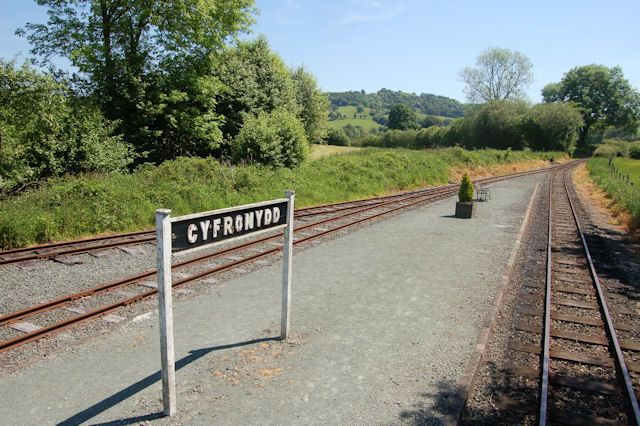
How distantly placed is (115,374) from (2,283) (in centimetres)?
436

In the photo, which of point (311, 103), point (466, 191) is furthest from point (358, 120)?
point (466, 191)

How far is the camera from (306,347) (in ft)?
18.8

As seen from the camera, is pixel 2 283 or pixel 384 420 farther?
pixel 2 283

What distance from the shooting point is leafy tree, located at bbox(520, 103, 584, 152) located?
6488 cm

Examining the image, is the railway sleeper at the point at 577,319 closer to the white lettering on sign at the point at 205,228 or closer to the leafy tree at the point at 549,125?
the white lettering on sign at the point at 205,228

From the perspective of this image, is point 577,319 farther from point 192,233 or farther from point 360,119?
point 360,119

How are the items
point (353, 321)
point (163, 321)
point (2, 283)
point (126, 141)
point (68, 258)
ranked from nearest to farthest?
1. point (163, 321)
2. point (353, 321)
3. point (2, 283)
4. point (68, 258)
5. point (126, 141)

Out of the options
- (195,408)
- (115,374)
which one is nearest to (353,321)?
(195,408)

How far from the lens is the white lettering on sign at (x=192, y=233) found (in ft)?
13.6

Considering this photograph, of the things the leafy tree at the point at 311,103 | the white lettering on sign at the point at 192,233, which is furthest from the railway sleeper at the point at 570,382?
the leafy tree at the point at 311,103

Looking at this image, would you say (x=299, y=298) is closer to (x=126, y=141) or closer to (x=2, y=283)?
(x=2, y=283)

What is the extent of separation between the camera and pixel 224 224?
456 centimetres

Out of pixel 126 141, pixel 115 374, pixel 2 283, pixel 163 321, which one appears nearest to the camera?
pixel 163 321

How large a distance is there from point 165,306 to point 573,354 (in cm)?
551
